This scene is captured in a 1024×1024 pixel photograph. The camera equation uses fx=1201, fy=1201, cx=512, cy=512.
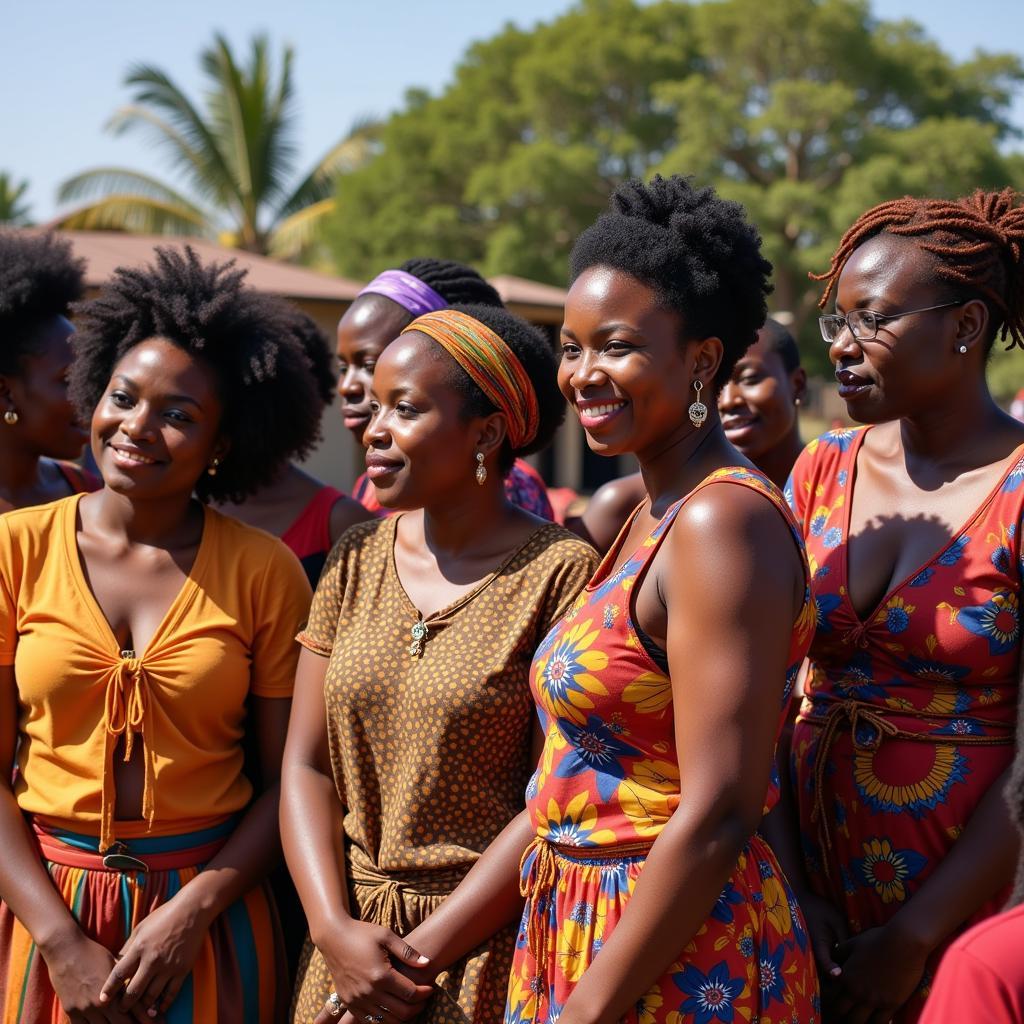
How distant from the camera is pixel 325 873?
2.80 meters

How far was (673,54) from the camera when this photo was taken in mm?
32781

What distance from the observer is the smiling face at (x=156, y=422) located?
3102 millimetres

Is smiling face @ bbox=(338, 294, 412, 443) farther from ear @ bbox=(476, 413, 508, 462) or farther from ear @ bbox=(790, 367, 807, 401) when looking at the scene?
ear @ bbox=(790, 367, 807, 401)

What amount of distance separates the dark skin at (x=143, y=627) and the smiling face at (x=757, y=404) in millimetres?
2199

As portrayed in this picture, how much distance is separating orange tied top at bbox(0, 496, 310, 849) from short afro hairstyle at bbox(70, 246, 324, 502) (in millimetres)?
426

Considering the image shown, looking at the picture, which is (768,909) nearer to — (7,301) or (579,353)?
(579,353)

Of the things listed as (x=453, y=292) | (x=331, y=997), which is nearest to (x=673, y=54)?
(x=453, y=292)

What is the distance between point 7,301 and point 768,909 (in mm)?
3081

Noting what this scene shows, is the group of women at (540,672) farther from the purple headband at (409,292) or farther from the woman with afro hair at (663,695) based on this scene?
the purple headband at (409,292)

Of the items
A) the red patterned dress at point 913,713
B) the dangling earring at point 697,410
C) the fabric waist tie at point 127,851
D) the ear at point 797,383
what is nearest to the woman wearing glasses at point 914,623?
the red patterned dress at point 913,713

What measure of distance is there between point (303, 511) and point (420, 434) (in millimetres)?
1065

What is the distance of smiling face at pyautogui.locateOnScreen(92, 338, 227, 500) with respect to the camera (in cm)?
310

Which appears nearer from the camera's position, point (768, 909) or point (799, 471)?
point (768, 909)

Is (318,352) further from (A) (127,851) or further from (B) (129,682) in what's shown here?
(A) (127,851)
